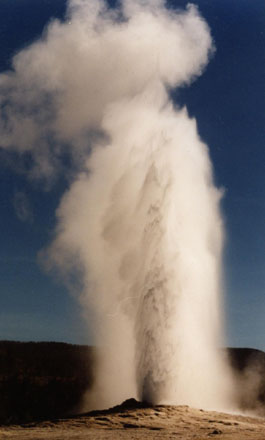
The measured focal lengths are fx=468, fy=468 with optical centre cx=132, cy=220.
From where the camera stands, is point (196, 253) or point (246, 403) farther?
point (246, 403)

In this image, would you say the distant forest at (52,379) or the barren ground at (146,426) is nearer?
the barren ground at (146,426)

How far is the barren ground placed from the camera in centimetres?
1342

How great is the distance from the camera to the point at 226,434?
13438 mm

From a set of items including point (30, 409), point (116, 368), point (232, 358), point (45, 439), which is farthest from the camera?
point (232, 358)

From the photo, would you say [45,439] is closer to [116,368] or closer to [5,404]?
[116,368]

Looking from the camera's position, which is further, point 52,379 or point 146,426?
point 52,379

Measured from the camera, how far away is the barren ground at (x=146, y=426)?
13.4 metres

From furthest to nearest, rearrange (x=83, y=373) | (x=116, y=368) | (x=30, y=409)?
(x=83, y=373) < (x=30, y=409) < (x=116, y=368)

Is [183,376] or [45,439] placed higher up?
[183,376]

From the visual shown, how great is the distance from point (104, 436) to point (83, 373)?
3748cm

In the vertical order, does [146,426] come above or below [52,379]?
below

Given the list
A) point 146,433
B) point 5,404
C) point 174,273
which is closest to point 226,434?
point 146,433

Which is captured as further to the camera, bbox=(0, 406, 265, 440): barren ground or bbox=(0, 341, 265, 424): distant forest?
bbox=(0, 341, 265, 424): distant forest

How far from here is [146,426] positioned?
14.7 m
